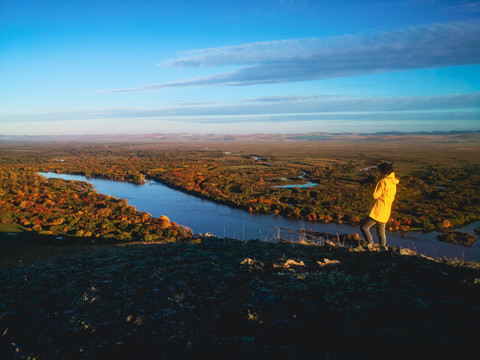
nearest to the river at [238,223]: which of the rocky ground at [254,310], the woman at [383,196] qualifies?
the woman at [383,196]

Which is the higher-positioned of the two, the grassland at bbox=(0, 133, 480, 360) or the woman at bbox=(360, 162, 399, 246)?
the woman at bbox=(360, 162, 399, 246)

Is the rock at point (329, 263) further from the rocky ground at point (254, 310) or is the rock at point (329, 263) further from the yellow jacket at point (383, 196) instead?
the yellow jacket at point (383, 196)

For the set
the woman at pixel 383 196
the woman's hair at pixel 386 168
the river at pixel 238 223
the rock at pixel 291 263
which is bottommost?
the river at pixel 238 223

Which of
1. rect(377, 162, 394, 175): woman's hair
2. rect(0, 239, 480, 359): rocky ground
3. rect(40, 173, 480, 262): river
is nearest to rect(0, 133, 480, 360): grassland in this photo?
rect(0, 239, 480, 359): rocky ground

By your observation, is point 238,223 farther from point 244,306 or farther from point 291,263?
point 244,306

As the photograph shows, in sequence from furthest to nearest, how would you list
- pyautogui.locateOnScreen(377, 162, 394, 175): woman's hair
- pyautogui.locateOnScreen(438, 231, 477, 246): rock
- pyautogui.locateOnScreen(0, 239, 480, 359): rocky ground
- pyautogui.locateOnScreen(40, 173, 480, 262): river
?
pyautogui.locateOnScreen(438, 231, 477, 246): rock < pyautogui.locateOnScreen(40, 173, 480, 262): river < pyautogui.locateOnScreen(377, 162, 394, 175): woman's hair < pyautogui.locateOnScreen(0, 239, 480, 359): rocky ground

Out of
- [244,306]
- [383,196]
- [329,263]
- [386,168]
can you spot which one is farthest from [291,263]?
[386,168]

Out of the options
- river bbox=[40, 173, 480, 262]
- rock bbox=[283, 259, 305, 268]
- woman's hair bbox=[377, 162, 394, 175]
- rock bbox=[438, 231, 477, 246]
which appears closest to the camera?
rock bbox=[283, 259, 305, 268]

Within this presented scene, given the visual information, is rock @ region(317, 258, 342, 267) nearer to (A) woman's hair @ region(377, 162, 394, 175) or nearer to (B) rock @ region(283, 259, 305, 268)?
(B) rock @ region(283, 259, 305, 268)
